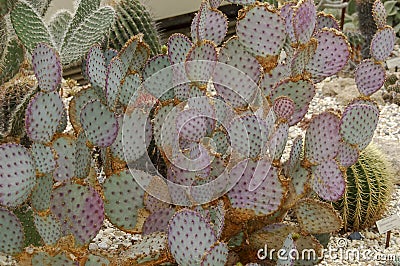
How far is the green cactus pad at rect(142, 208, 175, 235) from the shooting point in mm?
1948

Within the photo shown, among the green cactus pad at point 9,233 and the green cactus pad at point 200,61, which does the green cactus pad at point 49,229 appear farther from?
the green cactus pad at point 200,61

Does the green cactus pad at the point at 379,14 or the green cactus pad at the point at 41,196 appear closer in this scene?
the green cactus pad at the point at 41,196

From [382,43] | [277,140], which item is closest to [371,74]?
[382,43]

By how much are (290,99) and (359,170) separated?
2.80ft

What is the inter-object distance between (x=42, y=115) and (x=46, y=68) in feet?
0.35

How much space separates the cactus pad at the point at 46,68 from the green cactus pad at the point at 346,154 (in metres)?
0.81

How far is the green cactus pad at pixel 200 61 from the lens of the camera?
1887 mm

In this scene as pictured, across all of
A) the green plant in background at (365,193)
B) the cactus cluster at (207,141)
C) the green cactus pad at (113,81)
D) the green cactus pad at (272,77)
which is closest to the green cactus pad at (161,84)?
the cactus cluster at (207,141)

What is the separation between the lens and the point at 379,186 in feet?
8.87

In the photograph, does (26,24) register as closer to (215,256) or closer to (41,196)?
(41,196)

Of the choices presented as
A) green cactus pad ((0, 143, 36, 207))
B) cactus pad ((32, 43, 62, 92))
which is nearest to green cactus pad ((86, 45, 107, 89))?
cactus pad ((32, 43, 62, 92))

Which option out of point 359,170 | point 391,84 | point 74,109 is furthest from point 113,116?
point 391,84

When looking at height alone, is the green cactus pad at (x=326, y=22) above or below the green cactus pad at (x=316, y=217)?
above

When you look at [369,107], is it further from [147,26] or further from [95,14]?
[147,26]
